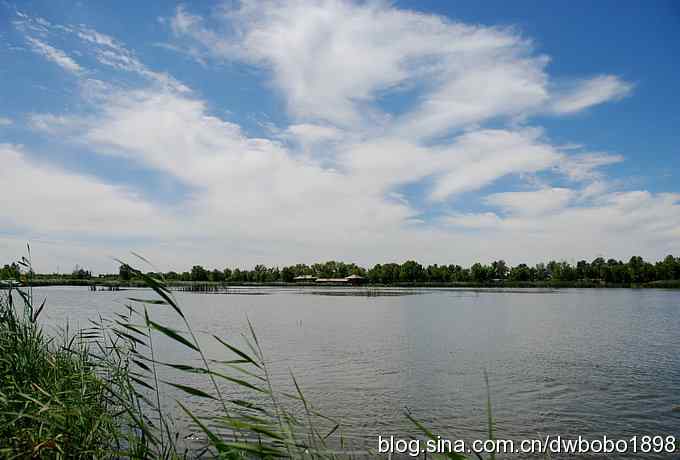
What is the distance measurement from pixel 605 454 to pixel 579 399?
4.68m

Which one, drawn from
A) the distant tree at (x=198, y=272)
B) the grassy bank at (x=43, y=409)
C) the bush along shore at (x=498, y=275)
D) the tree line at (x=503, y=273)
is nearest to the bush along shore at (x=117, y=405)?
the grassy bank at (x=43, y=409)

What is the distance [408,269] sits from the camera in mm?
183750

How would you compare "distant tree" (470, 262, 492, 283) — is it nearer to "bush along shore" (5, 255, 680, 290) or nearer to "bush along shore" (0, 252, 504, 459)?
"bush along shore" (5, 255, 680, 290)

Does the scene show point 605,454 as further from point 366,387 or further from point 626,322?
point 626,322

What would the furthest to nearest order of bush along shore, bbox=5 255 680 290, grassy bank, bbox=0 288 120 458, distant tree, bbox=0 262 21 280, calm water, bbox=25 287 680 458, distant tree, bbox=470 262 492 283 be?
distant tree, bbox=470 262 492 283 → bush along shore, bbox=5 255 680 290 → calm water, bbox=25 287 680 458 → distant tree, bbox=0 262 21 280 → grassy bank, bbox=0 288 120 458

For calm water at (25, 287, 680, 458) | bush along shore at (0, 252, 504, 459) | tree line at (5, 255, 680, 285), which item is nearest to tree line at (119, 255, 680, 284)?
tree line at (5, 255, 680, 285)

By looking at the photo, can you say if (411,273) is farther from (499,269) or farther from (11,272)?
(11,272)

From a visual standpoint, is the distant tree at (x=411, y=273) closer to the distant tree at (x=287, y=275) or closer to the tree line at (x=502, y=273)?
the tree line at (x=502, y=273)

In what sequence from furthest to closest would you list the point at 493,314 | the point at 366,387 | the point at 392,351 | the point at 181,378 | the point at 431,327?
the point at 493,314 < the point at 431,327 < the point at 392,351 < the point at 181,378 < the point at 366,387

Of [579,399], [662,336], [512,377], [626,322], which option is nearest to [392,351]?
[512,377]

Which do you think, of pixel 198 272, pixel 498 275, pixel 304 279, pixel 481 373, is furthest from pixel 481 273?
pixel 481 373

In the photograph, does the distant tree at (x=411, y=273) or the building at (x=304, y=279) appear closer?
the distant tree at (x=411, y=273)

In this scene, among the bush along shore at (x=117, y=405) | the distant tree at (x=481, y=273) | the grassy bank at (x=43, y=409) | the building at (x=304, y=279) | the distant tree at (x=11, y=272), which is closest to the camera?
the bush along shore at (x=117, y=405)

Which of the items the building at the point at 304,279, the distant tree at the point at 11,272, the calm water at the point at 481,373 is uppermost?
the distant tree at the point at 11,272
